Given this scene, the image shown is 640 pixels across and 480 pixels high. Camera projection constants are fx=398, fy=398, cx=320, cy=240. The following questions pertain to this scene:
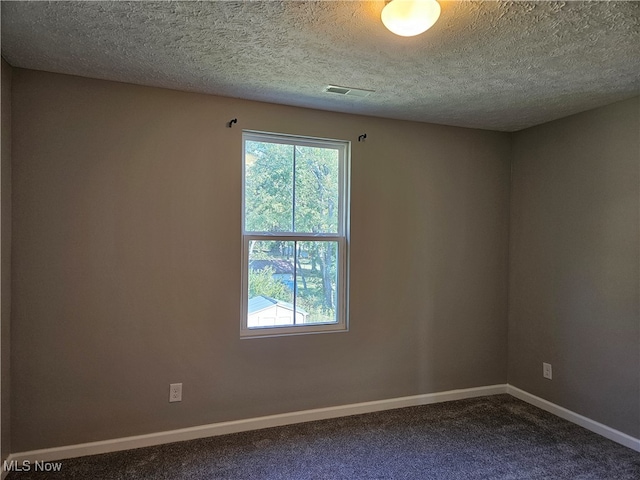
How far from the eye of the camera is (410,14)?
1493mm

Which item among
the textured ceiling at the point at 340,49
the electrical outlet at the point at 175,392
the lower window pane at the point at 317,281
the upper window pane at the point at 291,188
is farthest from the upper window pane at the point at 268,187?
the electrical outlet at the point at 175,392

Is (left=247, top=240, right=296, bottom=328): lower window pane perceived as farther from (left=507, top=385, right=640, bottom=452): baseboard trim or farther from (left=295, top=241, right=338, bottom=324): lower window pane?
(left=507, top=385, right=640, bottom=452): baseboard trim

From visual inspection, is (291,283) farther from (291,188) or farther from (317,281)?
(291,188)

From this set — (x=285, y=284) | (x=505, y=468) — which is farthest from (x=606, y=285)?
(x=285, y=284)

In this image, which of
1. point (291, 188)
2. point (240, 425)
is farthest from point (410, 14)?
point (240, 425)

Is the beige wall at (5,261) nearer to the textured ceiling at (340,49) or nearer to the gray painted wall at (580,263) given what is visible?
the textured ceiling at (340,49)

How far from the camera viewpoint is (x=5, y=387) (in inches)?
87.6

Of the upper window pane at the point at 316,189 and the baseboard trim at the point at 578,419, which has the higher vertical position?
the upper window pane at the point at 316,189

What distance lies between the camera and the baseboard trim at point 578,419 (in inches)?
104

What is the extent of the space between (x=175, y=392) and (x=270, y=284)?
949 millimetres

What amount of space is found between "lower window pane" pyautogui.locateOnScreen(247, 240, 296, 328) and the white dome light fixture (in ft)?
5.67

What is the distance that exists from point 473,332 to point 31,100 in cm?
363

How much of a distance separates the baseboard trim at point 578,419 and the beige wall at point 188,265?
44 centimetres

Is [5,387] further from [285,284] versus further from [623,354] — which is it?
[623,354]
